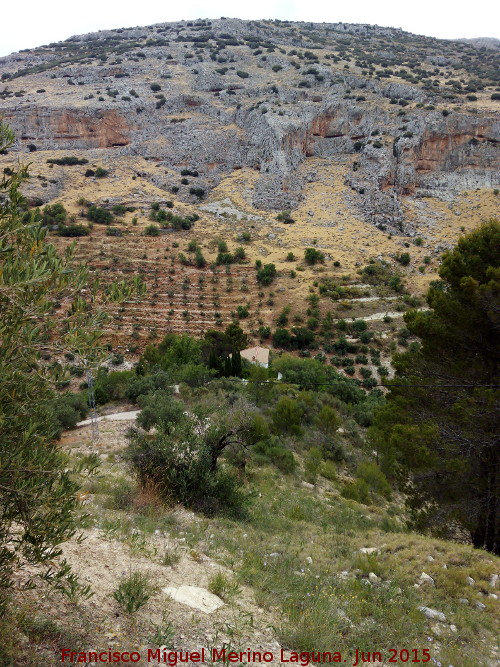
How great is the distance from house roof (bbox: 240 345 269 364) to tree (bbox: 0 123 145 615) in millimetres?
21240

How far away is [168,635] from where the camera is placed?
2801 millimetres

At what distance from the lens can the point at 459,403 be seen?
6.82 m

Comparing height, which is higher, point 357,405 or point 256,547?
point 256,547

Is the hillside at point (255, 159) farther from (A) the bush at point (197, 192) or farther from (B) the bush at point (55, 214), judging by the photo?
(B) the bush at point (55, 214)

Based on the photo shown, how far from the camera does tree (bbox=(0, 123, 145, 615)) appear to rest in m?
2.06

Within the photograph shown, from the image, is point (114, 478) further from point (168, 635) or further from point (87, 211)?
point (87, 211)

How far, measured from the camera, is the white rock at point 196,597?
3.35m

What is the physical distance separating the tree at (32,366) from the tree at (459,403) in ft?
19.7

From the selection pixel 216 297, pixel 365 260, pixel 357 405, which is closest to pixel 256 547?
pixel 357 405

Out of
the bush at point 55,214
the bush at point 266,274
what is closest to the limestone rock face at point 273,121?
the bush at point 55,214

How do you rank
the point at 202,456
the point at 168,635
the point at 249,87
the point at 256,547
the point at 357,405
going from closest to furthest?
the point at 168,635 < the point at 256,547 < the point at 202,456 < the point at 357,405 < the point at 249,87

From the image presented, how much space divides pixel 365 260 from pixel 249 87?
34.0 metres

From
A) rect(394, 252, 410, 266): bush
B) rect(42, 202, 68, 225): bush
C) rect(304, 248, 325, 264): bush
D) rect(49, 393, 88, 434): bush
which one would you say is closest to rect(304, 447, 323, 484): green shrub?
rect(49, 393, 88, 434): bush

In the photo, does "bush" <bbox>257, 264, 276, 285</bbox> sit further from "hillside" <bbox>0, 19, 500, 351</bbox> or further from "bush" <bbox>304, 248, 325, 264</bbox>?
"bush" <bbox>304, 248, 325, 264</bbox>
